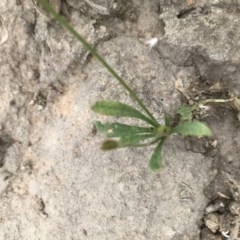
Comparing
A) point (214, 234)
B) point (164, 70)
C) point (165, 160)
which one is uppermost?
point (164, 70)

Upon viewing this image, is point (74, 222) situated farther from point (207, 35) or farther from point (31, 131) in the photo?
point (207, 35)

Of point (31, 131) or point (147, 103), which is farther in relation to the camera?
point (31, 131)

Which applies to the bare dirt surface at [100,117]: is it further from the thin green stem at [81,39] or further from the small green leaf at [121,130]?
the thin green stem at [81,39]

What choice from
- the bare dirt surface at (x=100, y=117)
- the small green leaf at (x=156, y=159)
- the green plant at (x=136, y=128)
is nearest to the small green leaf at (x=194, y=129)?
the green plant at (x=136, y=128)

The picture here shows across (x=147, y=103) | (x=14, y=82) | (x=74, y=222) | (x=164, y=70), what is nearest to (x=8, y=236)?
(x=74, y=222)

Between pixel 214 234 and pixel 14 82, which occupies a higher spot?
pixel 14 82
